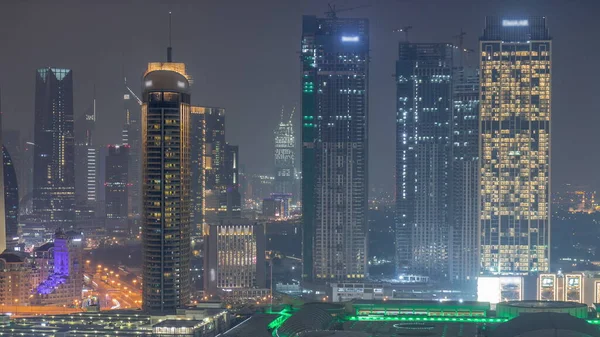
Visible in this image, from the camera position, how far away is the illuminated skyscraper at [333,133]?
206ft

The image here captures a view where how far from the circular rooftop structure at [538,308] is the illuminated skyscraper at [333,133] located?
991 inches

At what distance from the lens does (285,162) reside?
294ft

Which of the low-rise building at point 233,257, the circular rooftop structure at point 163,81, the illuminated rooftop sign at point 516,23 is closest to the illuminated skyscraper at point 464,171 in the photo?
the illuminated rooftop sign at point 516,23

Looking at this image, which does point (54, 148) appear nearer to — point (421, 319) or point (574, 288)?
point (574, 288)

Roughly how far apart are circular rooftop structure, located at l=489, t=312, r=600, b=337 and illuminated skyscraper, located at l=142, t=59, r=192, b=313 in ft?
45.8

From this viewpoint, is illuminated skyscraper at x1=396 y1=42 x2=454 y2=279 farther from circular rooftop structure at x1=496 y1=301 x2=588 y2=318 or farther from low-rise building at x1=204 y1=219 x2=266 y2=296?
circular rooftop structure at x1=496 y1=301 x2=588 y2=318

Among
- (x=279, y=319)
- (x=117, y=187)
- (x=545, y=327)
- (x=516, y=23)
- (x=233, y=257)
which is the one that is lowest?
(x=279, y=319)

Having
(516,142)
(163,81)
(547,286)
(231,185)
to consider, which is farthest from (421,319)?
(231,185)

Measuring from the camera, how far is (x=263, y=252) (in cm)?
5700

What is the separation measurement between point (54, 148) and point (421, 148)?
33.2 meters

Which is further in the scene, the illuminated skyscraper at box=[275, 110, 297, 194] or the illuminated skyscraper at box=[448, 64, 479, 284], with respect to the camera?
the illuminated skyscraper at box=[275, 110, 297, 194]

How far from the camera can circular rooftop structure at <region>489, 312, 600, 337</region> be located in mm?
30547

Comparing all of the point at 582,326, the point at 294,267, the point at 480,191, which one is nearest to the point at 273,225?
the point at 294,267

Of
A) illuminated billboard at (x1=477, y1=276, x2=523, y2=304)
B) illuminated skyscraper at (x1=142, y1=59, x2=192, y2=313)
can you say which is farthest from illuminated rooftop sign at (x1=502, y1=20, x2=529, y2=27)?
illuminated skyscraper at (x1=142, y1=59, x2=192, y2=313)
